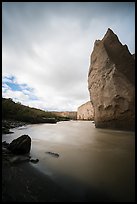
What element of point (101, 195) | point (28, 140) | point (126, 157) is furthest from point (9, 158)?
point (126, 157)

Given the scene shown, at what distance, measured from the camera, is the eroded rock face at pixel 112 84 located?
38.9 ft

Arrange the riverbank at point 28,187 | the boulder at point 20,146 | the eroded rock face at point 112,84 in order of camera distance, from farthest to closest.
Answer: the eroded rock face at point 112,84 → the boulder at point 20,146 → the riverbank at point 28,187

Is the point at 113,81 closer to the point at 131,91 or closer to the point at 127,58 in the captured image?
the point at 131,91

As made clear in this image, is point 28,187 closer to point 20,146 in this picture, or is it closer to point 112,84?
point 20,146

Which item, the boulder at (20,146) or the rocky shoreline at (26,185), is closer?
the rocky shoreline at (26,185)

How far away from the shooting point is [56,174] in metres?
3.50

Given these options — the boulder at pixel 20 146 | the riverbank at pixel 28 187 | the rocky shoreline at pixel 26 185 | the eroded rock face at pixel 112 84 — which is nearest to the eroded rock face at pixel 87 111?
the eroded rock face at pixel 112 84

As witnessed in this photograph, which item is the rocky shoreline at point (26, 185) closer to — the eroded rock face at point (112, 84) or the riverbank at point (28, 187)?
the riverbank at point (28, 187)

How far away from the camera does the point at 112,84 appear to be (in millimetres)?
12547

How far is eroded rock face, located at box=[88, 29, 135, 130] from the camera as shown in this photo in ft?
38.9

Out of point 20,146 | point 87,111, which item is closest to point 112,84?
point 20,146

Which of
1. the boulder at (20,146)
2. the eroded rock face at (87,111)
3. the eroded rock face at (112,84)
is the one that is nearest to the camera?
the boulder at (20,146)

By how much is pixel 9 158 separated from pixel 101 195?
2.77 m

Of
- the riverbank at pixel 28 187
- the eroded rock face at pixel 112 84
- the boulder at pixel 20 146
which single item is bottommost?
the riverbank at pixel 28 187
